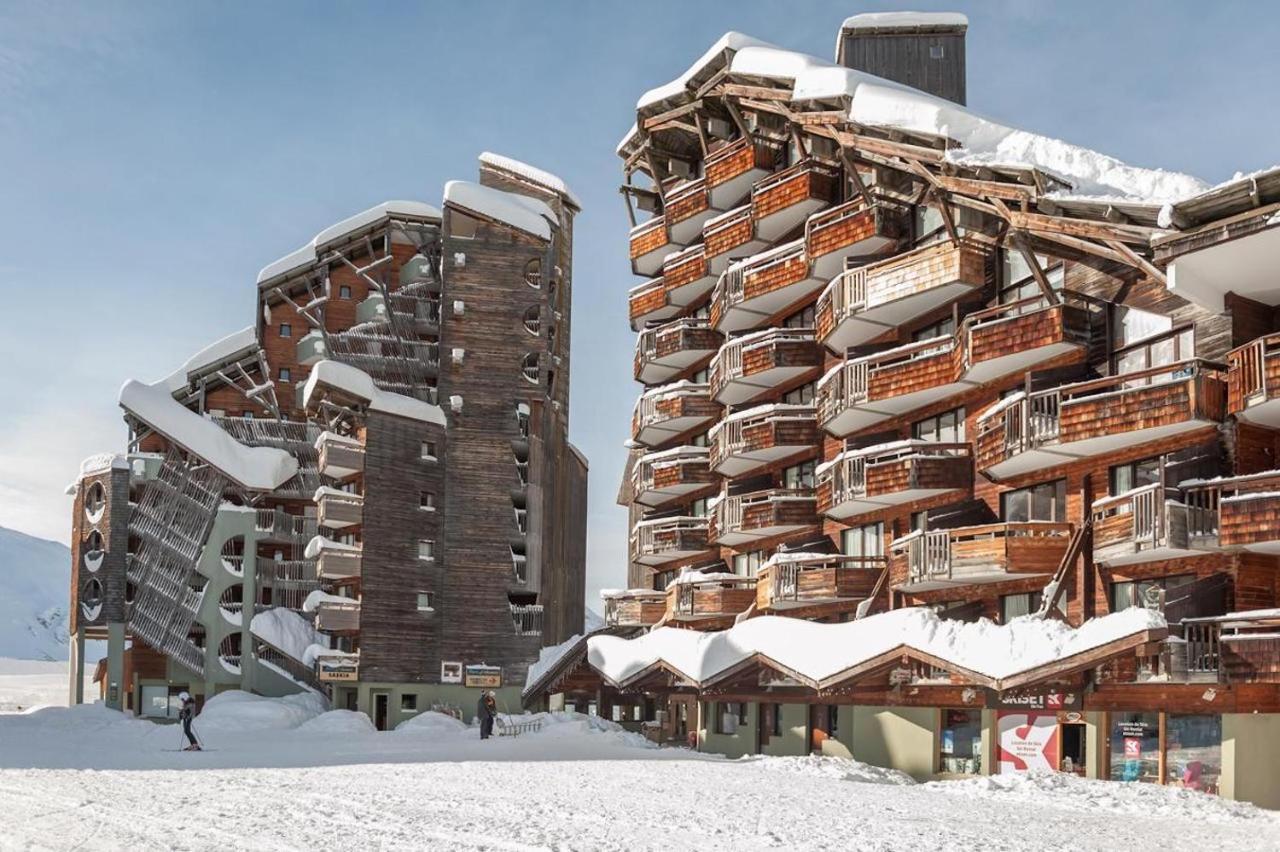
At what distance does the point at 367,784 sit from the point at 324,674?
130 feet

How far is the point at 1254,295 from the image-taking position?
29969 mm

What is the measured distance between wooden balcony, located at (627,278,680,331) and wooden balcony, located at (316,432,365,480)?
15524mm

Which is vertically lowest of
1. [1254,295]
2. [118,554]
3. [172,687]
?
[172,687]

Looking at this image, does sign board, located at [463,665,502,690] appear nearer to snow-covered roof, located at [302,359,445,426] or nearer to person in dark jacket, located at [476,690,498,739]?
snow-covered roof, located at [302,359,445,426]

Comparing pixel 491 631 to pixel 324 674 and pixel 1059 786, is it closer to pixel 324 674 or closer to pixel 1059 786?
pixel 324 674

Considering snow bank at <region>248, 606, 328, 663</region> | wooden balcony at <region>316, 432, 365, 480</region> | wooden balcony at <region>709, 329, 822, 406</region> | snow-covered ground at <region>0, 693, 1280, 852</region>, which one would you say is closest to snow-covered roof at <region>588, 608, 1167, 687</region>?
snow-covered ground at <region>0, 693, 1280, 852</region>

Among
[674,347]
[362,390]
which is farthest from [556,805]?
[362,390]

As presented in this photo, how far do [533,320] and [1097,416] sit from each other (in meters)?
44.5

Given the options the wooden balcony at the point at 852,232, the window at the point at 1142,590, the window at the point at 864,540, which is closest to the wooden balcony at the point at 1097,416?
the window at the point at 1142,590

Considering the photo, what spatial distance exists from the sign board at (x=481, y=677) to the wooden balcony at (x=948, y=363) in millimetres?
28869

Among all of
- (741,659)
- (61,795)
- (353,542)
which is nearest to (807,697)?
(741,659)

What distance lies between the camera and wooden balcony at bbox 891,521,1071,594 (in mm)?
33250

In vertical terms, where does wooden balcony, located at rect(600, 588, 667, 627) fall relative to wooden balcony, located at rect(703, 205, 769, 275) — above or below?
below

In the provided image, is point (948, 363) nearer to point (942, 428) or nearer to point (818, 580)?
point (942, 428)
